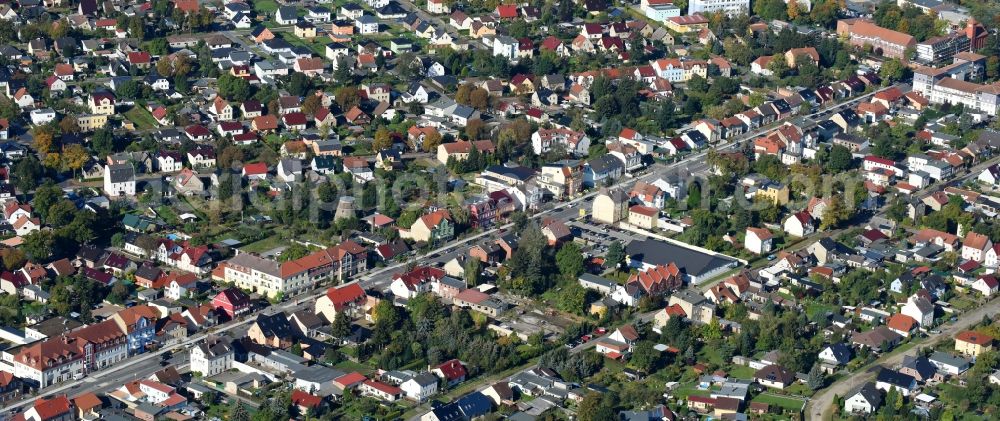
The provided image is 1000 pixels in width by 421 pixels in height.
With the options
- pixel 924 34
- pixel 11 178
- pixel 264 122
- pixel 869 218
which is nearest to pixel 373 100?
pixel 264 122

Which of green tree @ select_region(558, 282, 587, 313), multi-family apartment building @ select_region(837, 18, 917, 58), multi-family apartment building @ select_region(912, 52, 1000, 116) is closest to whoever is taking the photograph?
green tree @ select_region(558, 282, 587, 313)

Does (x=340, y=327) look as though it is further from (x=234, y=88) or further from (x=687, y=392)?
(x=234, y=88)

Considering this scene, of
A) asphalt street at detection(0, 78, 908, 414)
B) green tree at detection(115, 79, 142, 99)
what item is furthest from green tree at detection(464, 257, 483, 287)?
green tree at detection(115, 79, 142, 99)

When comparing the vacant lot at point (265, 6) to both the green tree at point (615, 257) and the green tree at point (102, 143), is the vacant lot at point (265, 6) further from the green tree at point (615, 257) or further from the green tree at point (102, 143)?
the green tree at point (615, 257)

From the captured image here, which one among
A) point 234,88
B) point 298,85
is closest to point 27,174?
point 234,88

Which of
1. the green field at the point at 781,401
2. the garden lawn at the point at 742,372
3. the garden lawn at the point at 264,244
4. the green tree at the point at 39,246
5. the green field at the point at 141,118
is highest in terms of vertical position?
the green tree at the point at 39,246

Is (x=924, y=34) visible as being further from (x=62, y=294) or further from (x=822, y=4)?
(x=62, y=294)

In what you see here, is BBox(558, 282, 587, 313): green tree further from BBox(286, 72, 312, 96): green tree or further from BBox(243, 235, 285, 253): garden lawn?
BBox(286, 72, 312, 96): green tree

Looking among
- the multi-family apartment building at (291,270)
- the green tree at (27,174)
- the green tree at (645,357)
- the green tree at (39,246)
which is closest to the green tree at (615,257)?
the green tree at (645,357)

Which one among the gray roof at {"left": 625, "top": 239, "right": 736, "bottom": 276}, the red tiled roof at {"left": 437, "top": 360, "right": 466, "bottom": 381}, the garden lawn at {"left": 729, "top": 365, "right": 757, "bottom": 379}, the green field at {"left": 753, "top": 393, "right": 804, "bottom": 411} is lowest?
the gray roof at {"left": 625, "top": 239, "right": 736, "bottom": 276}

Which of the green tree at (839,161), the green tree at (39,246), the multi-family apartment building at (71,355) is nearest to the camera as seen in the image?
the multi-family apartment building at (71,355)
